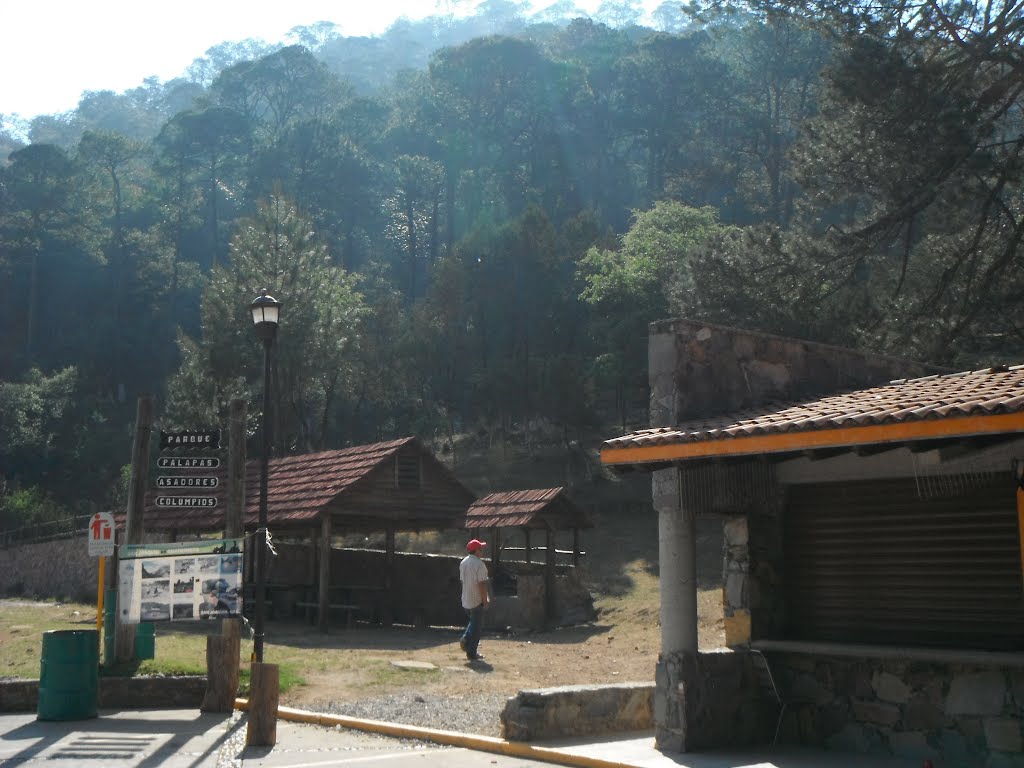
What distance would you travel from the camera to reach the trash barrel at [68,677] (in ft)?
36.8

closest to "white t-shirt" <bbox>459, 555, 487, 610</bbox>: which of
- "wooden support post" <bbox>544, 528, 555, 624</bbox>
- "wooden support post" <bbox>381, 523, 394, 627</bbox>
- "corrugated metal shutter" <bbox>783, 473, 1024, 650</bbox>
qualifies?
"wooden support post" <bbox>544, 528, 555, 624</bbox>

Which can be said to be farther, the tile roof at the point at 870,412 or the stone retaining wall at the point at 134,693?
the stone retaining wall at the point at 134,693

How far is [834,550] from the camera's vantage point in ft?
33.6

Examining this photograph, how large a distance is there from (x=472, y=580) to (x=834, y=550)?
24.3ft

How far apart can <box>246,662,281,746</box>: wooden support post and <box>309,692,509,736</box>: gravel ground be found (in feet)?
5.36

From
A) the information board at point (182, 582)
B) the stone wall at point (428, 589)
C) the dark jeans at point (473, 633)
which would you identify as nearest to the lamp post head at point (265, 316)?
the information board at point (182, 582)

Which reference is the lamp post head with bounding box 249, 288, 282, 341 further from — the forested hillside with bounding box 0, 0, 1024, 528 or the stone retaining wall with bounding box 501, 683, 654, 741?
the forested hillside with bounding box 0, 0, 1024, 528

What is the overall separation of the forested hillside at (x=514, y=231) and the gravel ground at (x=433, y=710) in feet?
34.7

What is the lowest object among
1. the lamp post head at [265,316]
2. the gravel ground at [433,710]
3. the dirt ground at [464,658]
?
the gravel ground at [433,710]

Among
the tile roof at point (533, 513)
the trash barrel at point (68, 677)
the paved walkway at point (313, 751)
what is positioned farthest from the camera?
the tile roof at point (533, 513)

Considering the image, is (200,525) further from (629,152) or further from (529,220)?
(629,152)

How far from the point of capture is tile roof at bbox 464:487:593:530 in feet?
74.7

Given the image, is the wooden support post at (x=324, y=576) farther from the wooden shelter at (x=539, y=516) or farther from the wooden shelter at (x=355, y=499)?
the wooden shelter at (x=539, y=516)

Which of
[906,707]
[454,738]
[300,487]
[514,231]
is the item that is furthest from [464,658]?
[514,231]
